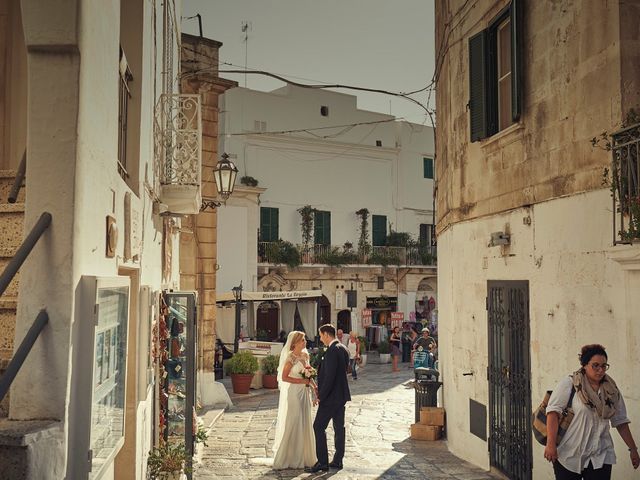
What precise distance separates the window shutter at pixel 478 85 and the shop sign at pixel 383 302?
27118mm

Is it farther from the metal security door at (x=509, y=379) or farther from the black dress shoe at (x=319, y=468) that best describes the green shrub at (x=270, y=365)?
the metal security door at (x=509, y=379)

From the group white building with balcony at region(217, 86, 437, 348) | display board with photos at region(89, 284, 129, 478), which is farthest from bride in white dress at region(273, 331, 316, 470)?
white building with balcony at region(217, 86, 437, 348)

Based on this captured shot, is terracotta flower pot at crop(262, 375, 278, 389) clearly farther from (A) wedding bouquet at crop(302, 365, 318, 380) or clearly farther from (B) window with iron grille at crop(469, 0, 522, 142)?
(B) window with iron grille at crop(469, 0, 522, 142)

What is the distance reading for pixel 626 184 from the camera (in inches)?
238

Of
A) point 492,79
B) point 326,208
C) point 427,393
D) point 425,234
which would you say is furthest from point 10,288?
point 425,234

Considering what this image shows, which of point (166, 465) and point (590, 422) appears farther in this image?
point (166, 465)

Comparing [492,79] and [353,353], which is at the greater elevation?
[492,79]

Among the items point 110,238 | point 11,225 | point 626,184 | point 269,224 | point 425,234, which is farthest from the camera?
point 425,234

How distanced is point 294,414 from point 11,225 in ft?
19.6

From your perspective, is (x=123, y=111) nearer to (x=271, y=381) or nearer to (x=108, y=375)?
(x=108, y=375)

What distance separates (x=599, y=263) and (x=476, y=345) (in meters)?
3.47

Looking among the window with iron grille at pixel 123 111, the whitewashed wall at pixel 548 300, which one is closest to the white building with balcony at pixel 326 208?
the whitewashed wall at pixel 548 300

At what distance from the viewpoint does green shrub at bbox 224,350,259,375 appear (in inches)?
673

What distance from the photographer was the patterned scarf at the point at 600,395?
17.6 ft
